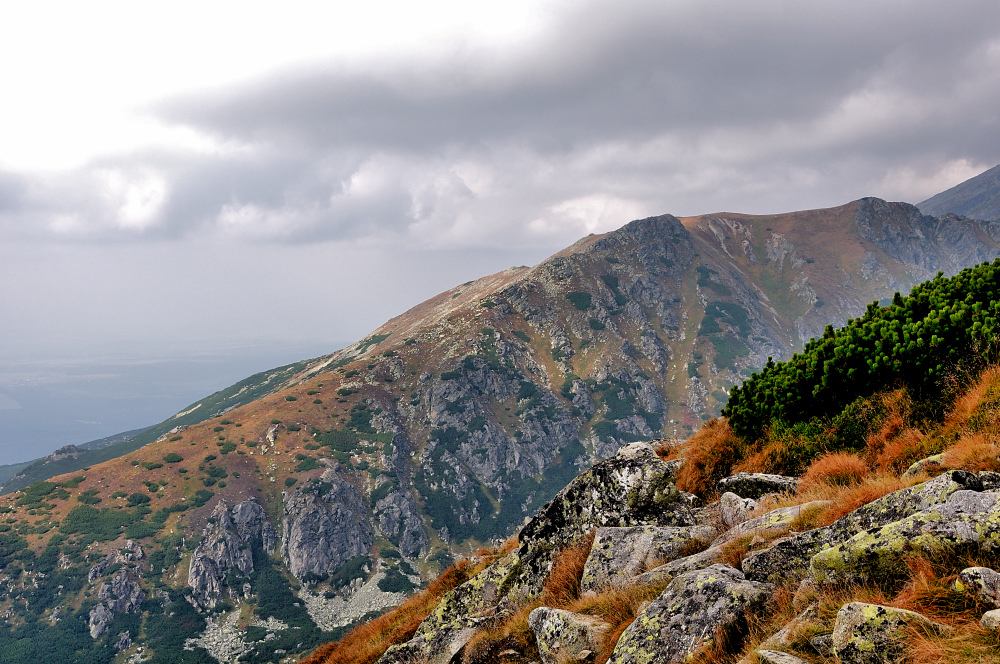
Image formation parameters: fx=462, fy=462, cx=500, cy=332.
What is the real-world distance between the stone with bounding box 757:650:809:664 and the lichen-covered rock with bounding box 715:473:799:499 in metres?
6.32

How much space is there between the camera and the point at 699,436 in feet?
59.3

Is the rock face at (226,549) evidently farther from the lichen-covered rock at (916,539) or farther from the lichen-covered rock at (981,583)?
the lichen-covered rock at (981,583)

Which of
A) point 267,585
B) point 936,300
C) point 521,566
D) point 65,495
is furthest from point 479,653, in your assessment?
point 65,495

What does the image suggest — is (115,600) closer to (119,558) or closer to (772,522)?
(119,558)

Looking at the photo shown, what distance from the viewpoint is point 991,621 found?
13.6ft

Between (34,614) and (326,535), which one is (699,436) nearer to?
(326,535)

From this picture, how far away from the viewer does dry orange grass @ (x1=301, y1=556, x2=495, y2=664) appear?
14.3 meters

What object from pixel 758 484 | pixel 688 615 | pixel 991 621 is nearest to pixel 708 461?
pixel 758 484

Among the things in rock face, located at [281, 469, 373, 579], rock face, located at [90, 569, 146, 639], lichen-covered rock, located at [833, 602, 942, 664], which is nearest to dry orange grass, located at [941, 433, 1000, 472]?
lichen-covered rock, located at [833, 602, 942, 664]

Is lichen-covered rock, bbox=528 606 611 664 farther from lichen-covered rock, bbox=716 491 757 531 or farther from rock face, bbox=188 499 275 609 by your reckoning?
rock face, bbox=188 499 275 609

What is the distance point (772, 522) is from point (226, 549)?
20613 cm

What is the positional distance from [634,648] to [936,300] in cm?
1326

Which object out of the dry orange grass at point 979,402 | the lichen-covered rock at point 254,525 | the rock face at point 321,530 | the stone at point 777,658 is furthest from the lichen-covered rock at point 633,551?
the lichen-covered rock at point 254,525

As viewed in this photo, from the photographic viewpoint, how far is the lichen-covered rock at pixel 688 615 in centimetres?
624
